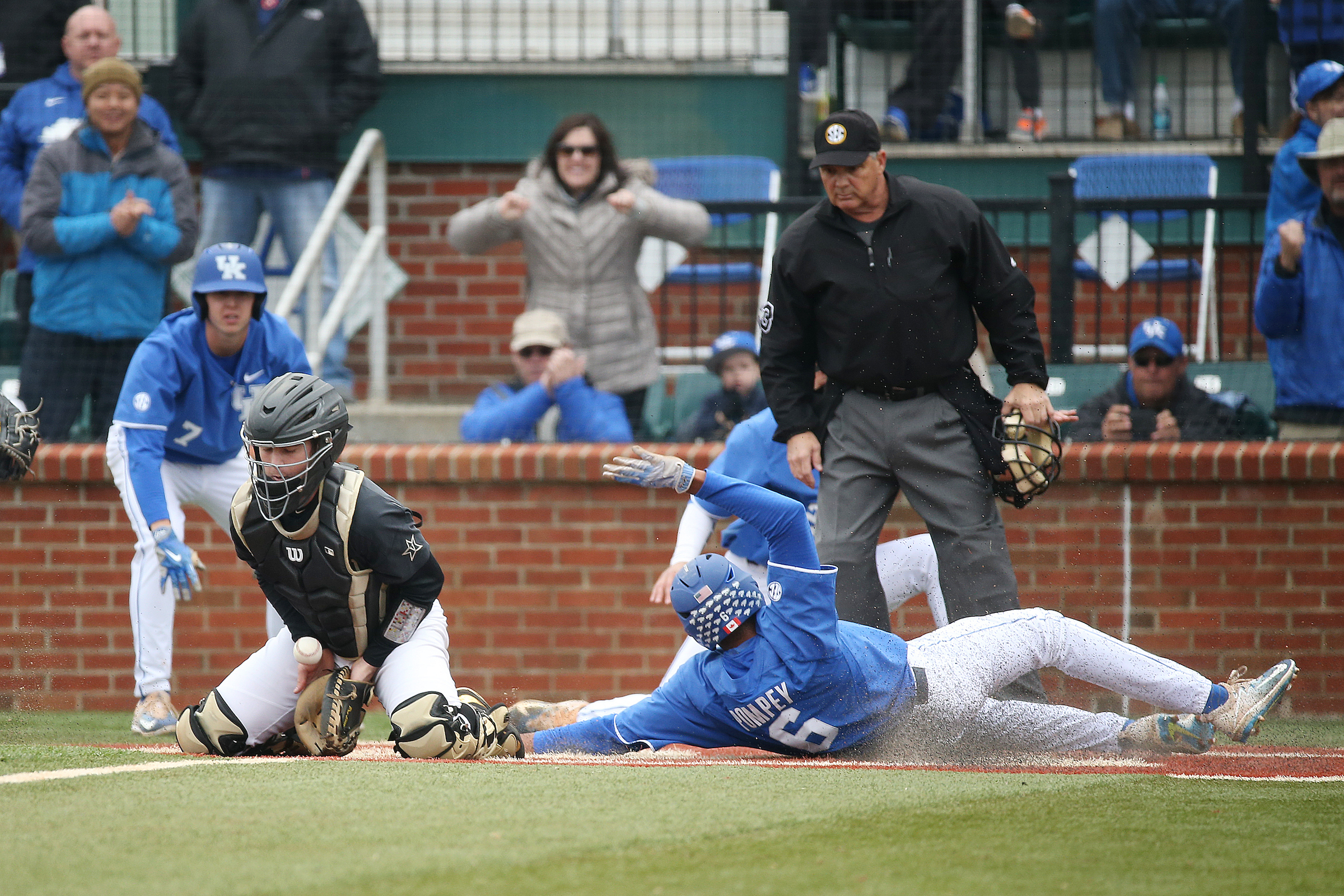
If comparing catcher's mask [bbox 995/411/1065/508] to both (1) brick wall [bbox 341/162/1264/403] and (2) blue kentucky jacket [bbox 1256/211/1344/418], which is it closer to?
(2) blue kentucky jacket [bbox 1256/211/1344/418]

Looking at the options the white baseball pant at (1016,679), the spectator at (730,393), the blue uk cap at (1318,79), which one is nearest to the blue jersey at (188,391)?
the spectator at (730,393)

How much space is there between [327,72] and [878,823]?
647 centimetres

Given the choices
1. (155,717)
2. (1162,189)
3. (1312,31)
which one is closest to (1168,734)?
(155,717)

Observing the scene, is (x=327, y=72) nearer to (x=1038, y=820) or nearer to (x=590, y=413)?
(x=590, y=413)

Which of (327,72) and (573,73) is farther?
(573,73)

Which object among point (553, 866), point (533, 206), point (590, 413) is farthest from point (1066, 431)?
point (553, 866)

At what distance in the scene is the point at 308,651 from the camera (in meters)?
5.07

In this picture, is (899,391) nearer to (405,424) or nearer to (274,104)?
(405,424)

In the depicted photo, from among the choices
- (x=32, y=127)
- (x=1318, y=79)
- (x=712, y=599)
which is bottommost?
(x=712, y=599)

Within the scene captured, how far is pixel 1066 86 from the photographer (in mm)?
9930

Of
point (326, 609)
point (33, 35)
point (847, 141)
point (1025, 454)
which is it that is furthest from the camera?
point (33, 35)

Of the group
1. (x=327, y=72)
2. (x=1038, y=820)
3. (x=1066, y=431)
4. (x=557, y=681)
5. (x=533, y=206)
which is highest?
(x=327, y=72)

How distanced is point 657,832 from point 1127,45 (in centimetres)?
757

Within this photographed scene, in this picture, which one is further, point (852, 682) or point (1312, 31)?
point (1312, 31)
